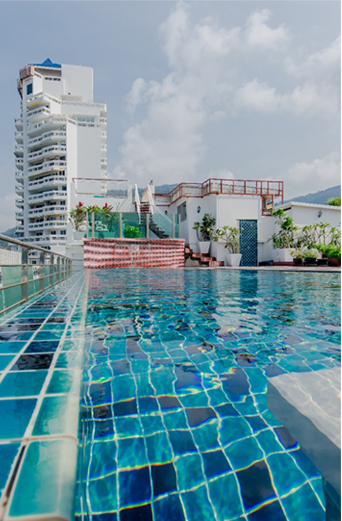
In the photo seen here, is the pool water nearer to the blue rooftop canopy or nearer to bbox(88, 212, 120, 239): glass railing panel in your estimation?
bbox(88, 212, 120, 239): glass railing panel

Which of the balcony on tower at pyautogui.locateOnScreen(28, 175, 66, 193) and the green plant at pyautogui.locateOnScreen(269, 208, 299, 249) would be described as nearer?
the green plant at pyautogui.locateOnScreen(269, 208, 299, 249)

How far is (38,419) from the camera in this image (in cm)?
114

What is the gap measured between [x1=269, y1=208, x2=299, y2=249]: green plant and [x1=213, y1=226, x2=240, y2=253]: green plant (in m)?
2.42

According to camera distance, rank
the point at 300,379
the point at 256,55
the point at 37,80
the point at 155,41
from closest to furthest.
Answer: the point at 300,379, the point at 256,55, the point at 155,41, the point at 37,80

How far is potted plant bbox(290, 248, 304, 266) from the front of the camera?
14.8 meters

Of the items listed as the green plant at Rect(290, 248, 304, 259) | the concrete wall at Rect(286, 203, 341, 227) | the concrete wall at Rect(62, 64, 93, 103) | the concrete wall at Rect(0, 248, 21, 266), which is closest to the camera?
the concrete wall at Rect(0, 248, 21, 266)

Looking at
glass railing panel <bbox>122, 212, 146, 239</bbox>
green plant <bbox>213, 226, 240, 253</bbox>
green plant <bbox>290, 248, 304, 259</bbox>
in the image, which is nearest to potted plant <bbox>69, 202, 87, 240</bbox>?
glass railing panel <bbox>122, 212, 146, 239</bbox>

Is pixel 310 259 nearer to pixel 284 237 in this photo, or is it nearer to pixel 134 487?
pixel 284 237

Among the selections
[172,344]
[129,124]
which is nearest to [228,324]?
[172,344]

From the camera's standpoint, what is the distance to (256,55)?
32.3ft

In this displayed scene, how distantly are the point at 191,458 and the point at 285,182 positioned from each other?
61.6 ft

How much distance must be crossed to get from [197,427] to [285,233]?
16.5 m

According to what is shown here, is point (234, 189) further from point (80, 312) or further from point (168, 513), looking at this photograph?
point (168, 513)

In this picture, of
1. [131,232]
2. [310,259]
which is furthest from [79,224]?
[310,259]
